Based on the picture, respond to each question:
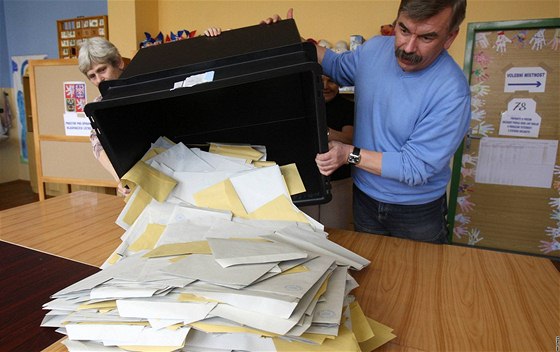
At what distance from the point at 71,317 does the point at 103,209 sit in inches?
31.3

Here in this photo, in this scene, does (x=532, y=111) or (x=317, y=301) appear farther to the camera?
(x=532, y=111)

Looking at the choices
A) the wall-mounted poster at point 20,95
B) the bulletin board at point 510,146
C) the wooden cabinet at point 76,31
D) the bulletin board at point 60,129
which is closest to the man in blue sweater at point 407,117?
the bulletin board at point 510,146

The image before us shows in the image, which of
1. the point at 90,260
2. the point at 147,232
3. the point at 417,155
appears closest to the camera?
the point at 147,232

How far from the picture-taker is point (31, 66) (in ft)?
9.69

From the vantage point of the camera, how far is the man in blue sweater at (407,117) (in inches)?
38.9

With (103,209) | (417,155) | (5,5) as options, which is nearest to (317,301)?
(417,155)

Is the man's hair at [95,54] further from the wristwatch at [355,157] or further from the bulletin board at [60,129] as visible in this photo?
the bulletin board at [60,129]

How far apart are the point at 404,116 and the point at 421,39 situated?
0.21 metres

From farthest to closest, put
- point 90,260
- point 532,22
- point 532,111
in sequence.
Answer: point 532,111, point 532,22, point 90,260

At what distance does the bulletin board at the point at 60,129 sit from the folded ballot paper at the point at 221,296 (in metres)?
2.50

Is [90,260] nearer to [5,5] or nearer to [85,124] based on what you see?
[85,124]

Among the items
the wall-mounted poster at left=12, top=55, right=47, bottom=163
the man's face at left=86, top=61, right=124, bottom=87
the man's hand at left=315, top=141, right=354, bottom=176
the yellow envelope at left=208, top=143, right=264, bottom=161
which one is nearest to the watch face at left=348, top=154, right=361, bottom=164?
the man's hand at left=315, top=141, right=354, bottom=176

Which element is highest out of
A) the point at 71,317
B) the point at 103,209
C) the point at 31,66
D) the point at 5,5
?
the point at 5,5

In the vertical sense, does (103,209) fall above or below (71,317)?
below
